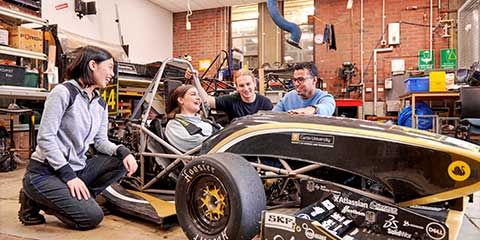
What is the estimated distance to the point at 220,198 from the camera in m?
1.47

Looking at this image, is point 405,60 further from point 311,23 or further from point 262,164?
point 262,164

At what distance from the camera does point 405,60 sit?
8.00 metres

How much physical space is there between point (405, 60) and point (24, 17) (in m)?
7.31

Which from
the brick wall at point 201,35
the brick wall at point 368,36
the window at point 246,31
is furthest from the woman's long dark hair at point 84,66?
the brick wall at point 201,35

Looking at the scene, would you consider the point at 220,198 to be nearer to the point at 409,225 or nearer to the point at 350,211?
the point at 350,211

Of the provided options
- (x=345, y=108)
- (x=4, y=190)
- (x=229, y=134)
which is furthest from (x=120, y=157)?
(x=345, y=108)

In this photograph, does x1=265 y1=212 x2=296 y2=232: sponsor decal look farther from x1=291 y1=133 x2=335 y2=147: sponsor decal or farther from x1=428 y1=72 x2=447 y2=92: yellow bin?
x1=428 y1=72 x2=447 y2=92: yellow bin

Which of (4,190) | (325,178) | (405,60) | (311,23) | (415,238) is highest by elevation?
(311,23)

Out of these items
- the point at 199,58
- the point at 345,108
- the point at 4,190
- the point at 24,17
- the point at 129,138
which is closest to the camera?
the point at 129,138

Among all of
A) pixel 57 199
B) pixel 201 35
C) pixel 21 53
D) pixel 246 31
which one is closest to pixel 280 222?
pixel 57 199

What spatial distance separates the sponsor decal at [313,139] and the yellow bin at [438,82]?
491 cm

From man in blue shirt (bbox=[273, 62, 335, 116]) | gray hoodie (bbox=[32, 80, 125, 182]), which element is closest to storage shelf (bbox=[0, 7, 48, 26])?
gray hoodie (bbox=[32, 80, 125, 182])

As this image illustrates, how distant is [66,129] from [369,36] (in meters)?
7.69

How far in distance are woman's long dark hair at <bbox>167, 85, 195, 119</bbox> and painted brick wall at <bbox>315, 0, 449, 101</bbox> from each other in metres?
6.43
